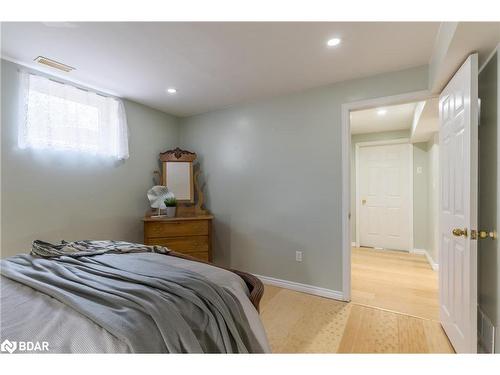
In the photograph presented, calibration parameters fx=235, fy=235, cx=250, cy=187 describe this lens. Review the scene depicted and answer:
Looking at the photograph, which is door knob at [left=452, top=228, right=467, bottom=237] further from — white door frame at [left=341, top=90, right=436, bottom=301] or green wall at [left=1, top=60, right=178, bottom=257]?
green wall at [left=1, top=60, right=178, bottom=257]

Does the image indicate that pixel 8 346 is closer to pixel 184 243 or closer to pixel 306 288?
pixel 184 243

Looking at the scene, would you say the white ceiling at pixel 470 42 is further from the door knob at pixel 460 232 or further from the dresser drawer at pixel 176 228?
the dresser drawer at pixel 176 228

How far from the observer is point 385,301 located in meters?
2.37

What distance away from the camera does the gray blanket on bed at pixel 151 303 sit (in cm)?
82

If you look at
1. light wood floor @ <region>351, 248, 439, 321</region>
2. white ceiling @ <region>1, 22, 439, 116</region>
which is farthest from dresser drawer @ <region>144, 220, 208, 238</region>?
light wood floor @ <region>351, 248, 439, 321</region>

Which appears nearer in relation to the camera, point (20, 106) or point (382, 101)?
point (20, 106)

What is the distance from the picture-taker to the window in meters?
2.04

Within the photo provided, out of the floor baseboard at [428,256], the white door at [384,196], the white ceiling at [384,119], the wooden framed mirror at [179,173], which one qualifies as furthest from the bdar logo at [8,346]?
the white door at [384,196]

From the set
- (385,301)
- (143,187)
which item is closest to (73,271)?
(143,187)

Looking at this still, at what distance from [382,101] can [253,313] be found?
218 centimetres

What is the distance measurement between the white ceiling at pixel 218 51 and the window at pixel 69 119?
0.55 feet

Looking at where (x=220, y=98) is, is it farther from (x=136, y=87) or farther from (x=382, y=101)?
(x=382, y=101)

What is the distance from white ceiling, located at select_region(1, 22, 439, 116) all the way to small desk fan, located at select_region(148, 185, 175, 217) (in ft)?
3.84

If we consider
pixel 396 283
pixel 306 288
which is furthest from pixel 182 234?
pixel 396 283
